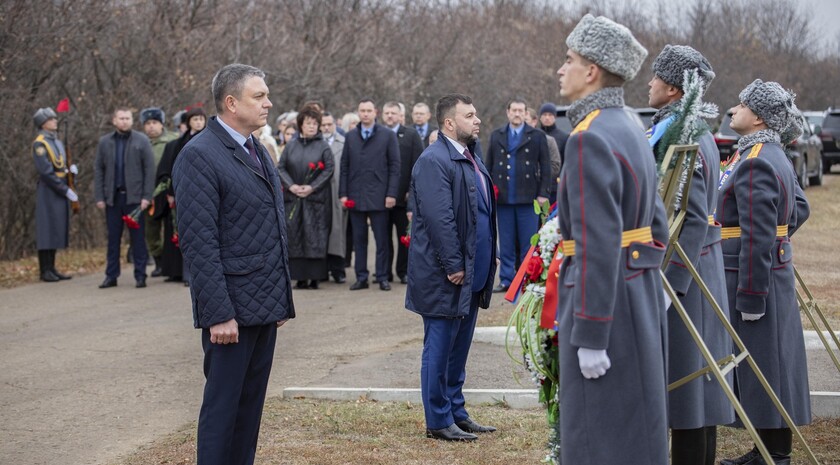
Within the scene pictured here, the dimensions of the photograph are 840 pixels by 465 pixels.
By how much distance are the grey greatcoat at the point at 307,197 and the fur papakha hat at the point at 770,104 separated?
24.3 feet

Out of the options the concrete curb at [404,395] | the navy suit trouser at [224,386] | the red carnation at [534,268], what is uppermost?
the red carnation at [534,268]

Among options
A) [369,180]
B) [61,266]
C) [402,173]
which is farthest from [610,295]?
[61,266]

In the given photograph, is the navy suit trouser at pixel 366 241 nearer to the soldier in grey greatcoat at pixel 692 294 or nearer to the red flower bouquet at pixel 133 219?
the red flower bouquet at pixel 133 219

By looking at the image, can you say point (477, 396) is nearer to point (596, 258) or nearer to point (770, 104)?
point (770, 104)

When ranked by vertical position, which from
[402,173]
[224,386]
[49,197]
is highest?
[402,173]

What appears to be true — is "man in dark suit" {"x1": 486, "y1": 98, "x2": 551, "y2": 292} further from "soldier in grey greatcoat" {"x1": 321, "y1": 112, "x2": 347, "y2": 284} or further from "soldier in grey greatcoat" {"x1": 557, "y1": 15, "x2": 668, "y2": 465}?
"soldier in grey greatcoat" {"x1": 557, "y1": 15, "x2": 668, "y2": 465}

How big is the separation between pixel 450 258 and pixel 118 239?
26.3 ft

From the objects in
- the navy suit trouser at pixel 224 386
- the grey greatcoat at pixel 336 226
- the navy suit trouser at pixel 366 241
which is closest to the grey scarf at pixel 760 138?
the navy suit trouser at pixel 224 386

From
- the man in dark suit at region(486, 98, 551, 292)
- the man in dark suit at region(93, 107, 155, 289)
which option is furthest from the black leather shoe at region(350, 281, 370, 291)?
the man in dark suit at region(93, 107, 155, 289)

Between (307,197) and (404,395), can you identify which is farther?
(307,197)

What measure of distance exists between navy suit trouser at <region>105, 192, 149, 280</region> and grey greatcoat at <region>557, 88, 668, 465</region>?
394 inches

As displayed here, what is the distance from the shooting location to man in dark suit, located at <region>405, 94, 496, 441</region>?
6.57 m

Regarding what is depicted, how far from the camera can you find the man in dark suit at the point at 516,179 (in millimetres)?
12430

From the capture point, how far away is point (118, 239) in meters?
13.5
